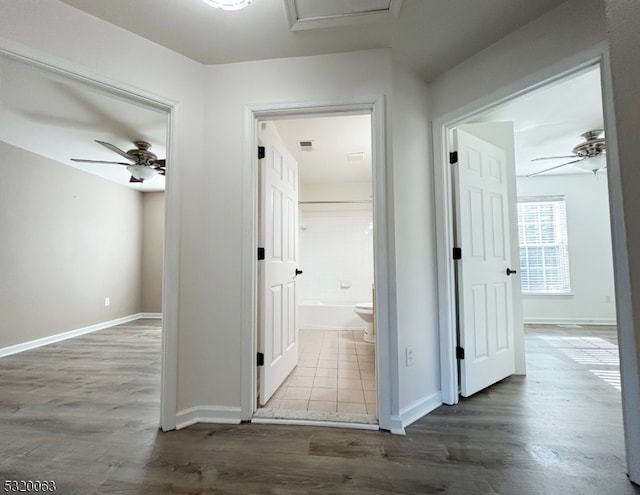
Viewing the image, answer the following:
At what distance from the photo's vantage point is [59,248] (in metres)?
3.66

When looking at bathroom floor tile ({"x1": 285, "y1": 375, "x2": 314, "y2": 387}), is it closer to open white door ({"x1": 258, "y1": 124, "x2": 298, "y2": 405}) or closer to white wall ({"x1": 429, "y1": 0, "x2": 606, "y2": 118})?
open white door ({"x1": 258, "y1": 124, "x2": 298, "y2": 405})

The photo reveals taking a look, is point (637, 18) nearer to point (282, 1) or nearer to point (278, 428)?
point (282, 1)

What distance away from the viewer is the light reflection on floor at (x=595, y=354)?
2439 millimetres

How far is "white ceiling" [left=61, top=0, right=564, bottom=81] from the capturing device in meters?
1.45

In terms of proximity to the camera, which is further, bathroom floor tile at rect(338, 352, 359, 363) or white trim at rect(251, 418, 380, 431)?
bathroom floor tile at rect(338, 352, 359, 363)

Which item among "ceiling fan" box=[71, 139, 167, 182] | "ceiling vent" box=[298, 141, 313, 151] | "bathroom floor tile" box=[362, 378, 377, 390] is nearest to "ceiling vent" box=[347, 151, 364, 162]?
"ceiling vent" box=[298, 141, 313, 151]

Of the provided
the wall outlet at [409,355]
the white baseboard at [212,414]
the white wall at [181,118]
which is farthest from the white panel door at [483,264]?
the white wall at [181,118]

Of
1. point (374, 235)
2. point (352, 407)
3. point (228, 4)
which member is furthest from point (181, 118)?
point (352, 407)

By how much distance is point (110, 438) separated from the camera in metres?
1.58

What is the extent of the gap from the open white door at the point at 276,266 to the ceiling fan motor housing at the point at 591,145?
3390mm

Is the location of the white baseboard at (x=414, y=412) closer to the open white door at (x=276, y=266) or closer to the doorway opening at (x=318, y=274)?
the doorway opening at (x=318, y=274)

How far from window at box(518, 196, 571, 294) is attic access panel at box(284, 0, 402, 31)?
4.32 meters

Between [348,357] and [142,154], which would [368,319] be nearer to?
[348,357]

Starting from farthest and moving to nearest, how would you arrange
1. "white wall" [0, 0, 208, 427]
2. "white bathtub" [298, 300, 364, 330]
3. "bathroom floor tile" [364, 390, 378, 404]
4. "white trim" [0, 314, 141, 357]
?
1. "white bathtub" [298, 300, 364, 330]
2. "white trim" [0, 314, 141, 357]
3. "bathroom floor tile" [364, 390, 378, 404]
4. "white wall" [0, 0, 208, 427]
